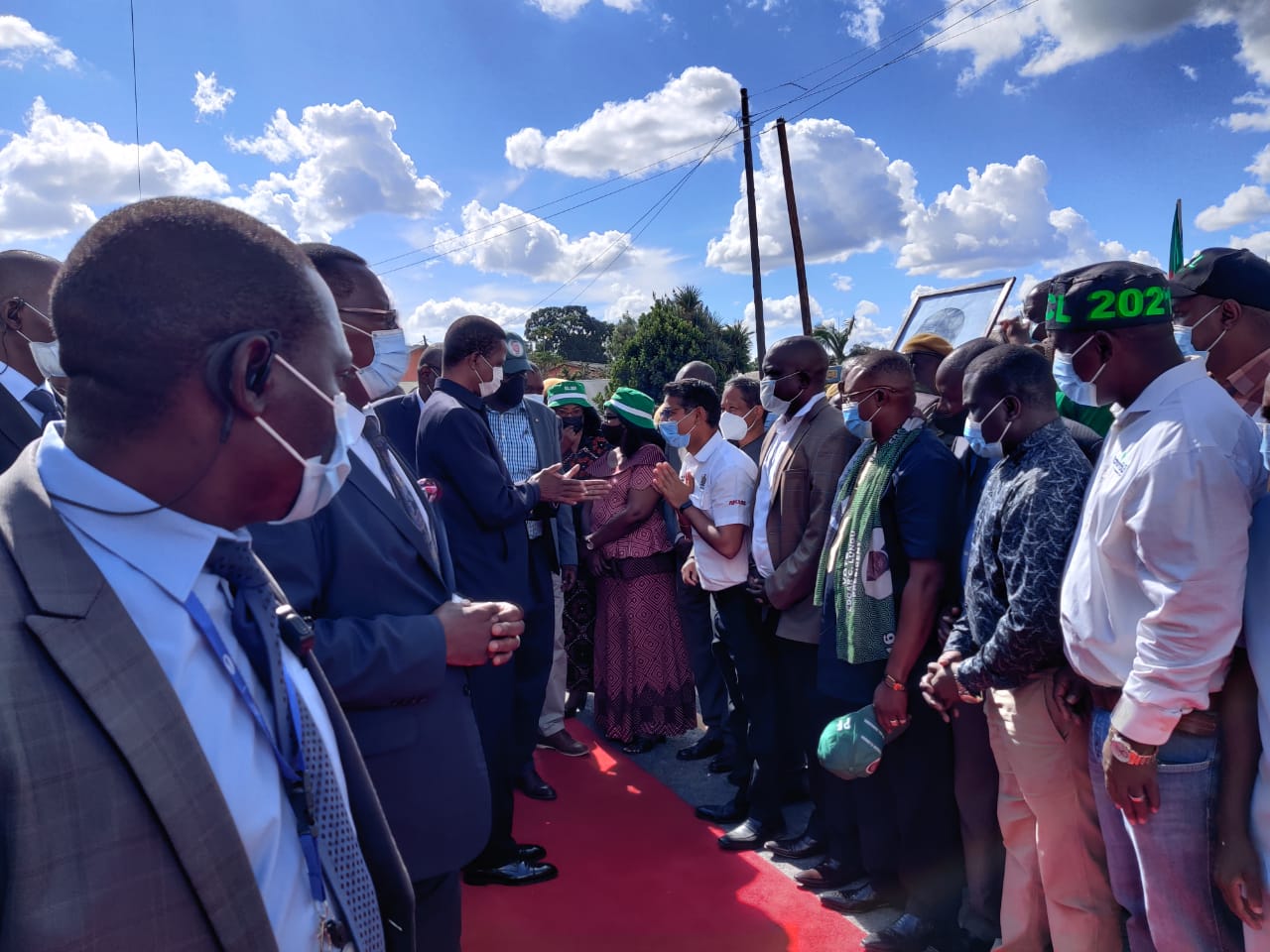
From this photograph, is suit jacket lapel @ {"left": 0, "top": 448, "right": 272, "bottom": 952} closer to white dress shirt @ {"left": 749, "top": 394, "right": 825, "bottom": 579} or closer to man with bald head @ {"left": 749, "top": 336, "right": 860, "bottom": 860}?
man with bald head @ {"left": 749, "top": 336, "right": 860, "bottom": 860}

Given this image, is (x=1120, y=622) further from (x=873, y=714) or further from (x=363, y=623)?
(x=363, y=623)

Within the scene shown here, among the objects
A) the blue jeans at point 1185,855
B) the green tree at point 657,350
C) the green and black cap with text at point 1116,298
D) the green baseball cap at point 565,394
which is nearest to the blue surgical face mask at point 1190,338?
the green and black cap with text at point 1116,298

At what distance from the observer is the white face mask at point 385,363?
263cm

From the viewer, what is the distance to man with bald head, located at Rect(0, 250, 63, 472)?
272 centimetres

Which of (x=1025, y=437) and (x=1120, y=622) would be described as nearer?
(x=1120, y=622)

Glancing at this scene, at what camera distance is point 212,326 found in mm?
1008

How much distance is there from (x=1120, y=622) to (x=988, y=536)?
53 centimetres

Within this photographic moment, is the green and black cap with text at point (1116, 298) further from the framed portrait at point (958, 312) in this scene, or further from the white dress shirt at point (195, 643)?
the framed portrait at point (958, 312)

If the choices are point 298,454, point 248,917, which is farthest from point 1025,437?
point 248,917

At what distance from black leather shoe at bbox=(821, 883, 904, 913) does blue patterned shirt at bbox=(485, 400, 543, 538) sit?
253 cm

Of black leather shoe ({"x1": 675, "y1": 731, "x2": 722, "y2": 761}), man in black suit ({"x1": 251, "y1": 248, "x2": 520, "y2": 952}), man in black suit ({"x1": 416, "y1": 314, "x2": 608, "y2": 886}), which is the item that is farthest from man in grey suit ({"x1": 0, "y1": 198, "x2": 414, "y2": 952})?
black leather shoe ({"x1": 675, "y1": 731, "x2": 722, "y2": 761})

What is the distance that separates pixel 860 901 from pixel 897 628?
3.79 ft

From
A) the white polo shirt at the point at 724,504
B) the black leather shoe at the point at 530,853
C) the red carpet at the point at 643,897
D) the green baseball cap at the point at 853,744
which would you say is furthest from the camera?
the white polo shirt at the point at 724,504

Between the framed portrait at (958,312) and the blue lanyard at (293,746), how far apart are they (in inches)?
165
